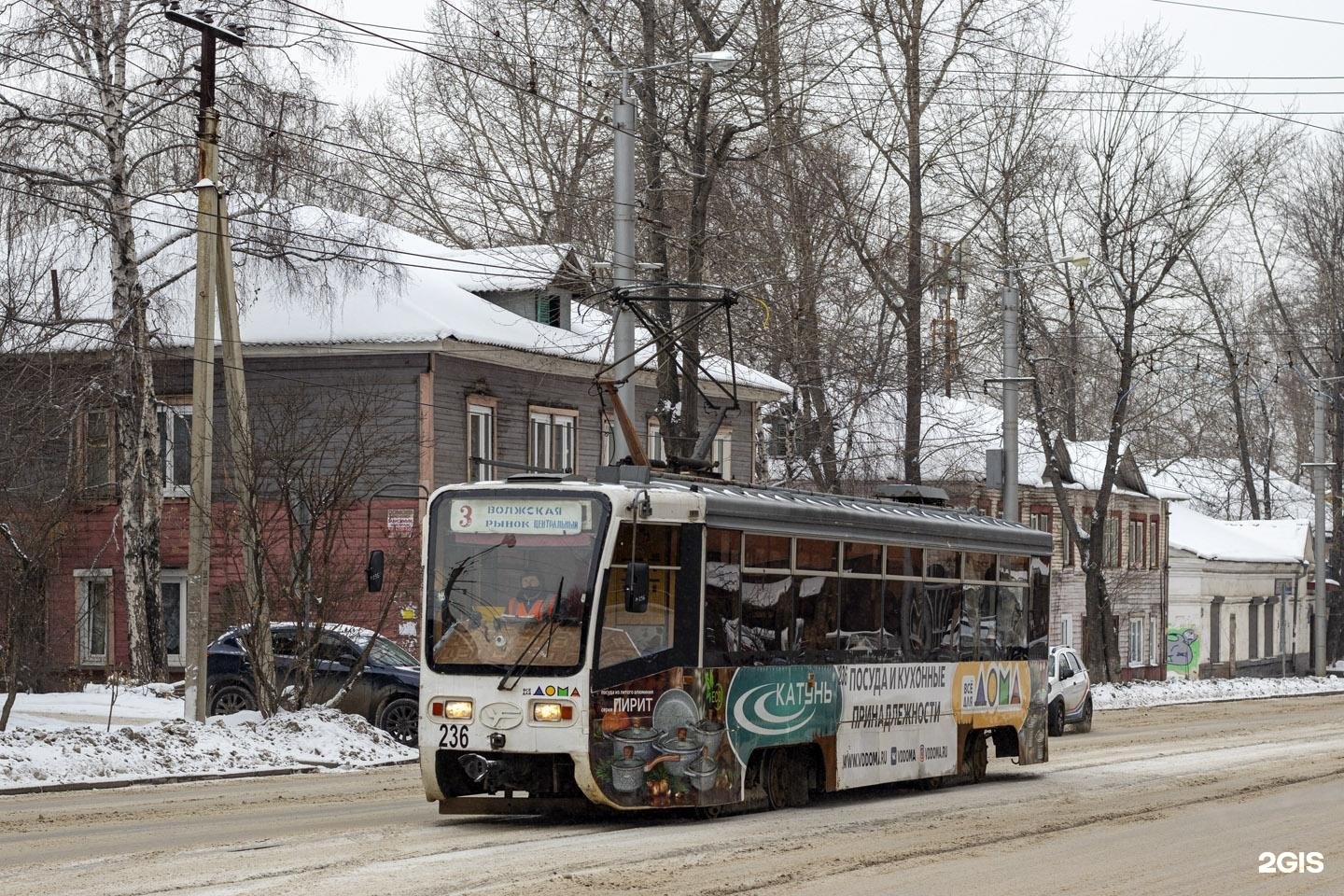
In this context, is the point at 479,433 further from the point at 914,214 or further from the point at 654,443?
the point at 914,214

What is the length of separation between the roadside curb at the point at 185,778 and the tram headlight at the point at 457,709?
5.49 meters

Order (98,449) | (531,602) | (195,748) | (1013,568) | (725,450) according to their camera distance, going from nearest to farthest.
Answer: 1. (531,602)
2. (1013,568)
3. (195,748)
4. (98,449)
5. (725,450)

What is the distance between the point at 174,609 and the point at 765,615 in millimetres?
23307

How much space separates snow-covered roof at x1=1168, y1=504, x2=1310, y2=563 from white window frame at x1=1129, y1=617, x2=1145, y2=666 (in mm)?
4064

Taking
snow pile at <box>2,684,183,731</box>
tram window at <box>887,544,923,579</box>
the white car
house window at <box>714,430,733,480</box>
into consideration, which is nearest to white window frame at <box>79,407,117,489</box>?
snow pile at <box>2,684,183,731</box>

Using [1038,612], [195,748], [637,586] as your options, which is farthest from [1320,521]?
[637,586]

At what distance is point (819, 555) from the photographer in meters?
16.7

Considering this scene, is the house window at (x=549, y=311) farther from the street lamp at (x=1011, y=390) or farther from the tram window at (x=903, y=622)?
the tram window at (x=903, y=622)

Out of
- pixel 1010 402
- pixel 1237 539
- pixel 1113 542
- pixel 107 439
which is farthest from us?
pixel 1237 539

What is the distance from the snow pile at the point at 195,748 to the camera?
62.7ft

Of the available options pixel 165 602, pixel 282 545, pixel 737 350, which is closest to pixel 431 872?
pixel 282 545

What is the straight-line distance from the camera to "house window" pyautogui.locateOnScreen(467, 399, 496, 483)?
36656 mm

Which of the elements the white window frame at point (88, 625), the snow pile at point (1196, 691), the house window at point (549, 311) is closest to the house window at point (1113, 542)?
the snow pile at point (1196, 691)

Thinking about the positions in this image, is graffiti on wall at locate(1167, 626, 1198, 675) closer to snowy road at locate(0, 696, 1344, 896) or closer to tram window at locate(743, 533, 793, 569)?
snowy road at locate(0, 696, 1344, 896)
